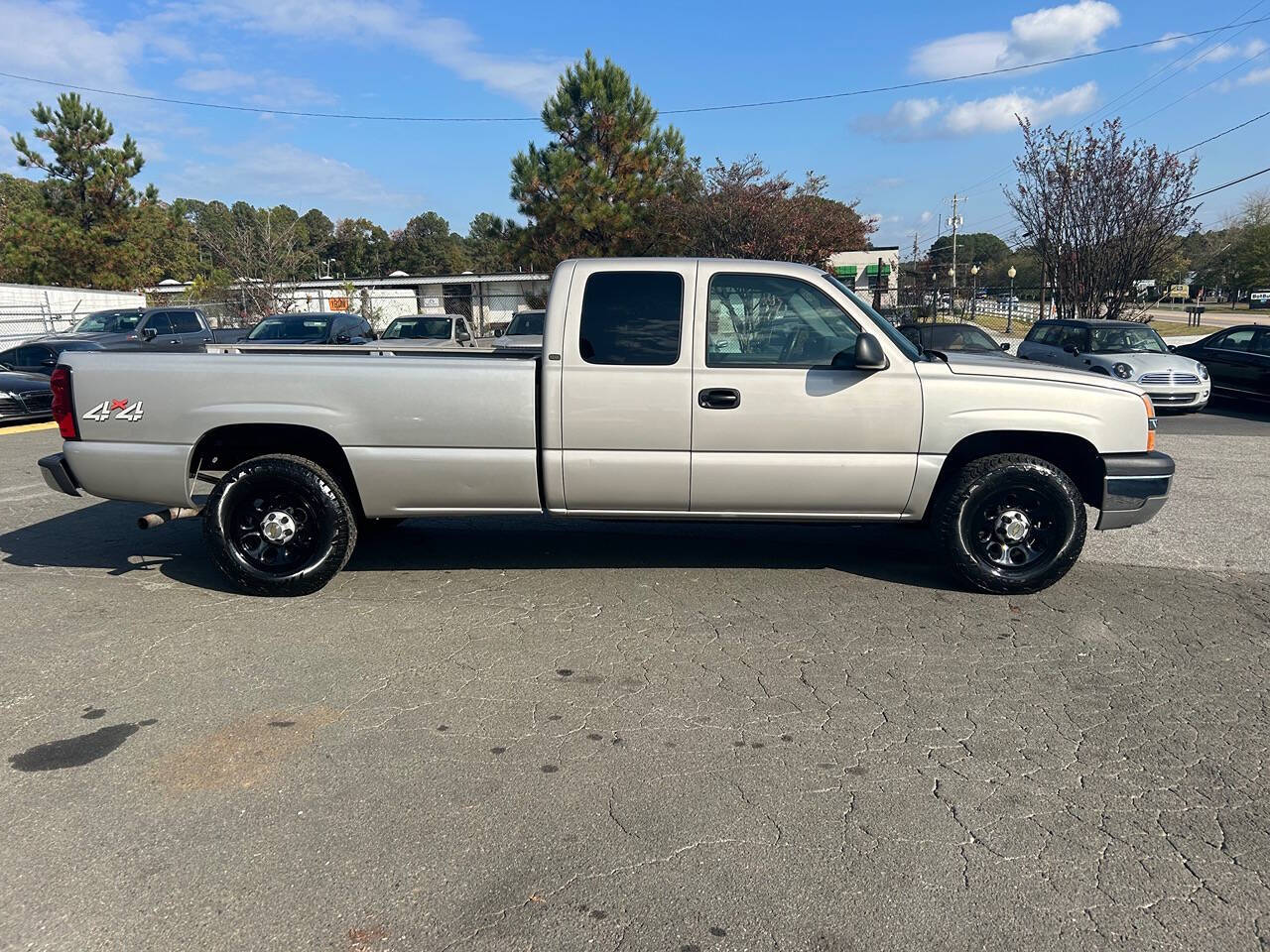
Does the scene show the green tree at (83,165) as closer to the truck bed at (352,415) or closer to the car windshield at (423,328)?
the car windshield at (423,328)

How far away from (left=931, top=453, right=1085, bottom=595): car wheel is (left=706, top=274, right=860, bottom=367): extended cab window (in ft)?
3.65

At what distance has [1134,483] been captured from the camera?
5.09 m

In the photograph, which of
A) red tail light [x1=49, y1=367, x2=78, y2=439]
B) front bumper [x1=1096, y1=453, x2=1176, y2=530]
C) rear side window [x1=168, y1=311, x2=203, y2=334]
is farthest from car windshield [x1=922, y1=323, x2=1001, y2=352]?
rear side window [x1=168, y1=311, x2=203, y2=334]

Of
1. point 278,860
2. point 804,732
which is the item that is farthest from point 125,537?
point 804,732

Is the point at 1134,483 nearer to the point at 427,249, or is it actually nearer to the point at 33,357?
the point at 33,357

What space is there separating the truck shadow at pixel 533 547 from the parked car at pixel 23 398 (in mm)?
7339

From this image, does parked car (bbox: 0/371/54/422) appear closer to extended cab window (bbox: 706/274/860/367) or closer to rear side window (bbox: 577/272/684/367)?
rear side window (bbox: 577/272/684/367)

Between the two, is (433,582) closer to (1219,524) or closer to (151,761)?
(151,761)

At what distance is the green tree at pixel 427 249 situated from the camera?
79125mm

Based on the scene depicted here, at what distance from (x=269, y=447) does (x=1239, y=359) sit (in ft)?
50.1

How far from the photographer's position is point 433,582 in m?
5.56

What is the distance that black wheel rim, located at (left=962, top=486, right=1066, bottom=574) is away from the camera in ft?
16.8

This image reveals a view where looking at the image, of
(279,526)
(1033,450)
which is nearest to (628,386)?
(279,526)

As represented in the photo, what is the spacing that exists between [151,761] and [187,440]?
227 centimetres
